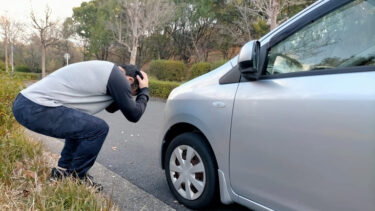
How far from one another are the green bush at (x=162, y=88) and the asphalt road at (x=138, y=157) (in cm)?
699

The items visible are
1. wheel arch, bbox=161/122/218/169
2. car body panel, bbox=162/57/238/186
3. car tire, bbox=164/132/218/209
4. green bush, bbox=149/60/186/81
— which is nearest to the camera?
car body panel, bbox=162/57/238/186

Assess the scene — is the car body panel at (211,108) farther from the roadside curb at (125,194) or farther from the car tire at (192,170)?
the roadside curb at (125,194)

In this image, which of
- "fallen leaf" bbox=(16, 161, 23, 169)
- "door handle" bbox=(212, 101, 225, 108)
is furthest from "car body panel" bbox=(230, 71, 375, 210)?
"fallen leaf" bbox=(16, 161, 23, 169)

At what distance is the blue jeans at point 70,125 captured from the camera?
7.91ft

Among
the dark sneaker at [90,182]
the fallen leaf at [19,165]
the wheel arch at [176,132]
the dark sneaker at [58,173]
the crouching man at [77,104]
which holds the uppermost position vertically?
the crouching man at [77,104]

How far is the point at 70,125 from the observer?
2.43 m

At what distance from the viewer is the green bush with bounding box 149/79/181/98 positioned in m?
13.9

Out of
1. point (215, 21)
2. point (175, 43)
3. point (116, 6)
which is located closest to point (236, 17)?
point (215, 21)

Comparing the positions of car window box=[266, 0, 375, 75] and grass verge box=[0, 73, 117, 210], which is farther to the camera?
grass verge box=[0, 73, 117, 210]

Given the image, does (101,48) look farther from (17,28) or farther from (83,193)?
(83,193)

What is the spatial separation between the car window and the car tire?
0.84 m

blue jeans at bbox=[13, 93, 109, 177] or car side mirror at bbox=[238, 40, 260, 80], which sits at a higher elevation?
car side mirror at bbox=[238, 40, 260, 80]

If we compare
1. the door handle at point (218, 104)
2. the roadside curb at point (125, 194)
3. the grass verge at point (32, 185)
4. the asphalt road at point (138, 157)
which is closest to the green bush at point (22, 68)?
the asphalt road at point (138, 157)

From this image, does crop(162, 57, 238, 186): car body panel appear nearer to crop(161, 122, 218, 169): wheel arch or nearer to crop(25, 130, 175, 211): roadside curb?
crop(161, 122, 218, 169): wheel arch
